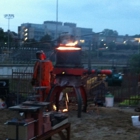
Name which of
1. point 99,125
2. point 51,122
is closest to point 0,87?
point 99,125

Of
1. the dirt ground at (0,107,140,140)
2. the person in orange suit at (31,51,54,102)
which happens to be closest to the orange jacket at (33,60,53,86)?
the person in orange suit at (31,51,54,102)

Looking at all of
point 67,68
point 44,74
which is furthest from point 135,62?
point 44,74

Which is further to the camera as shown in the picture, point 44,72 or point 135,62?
point 135,62

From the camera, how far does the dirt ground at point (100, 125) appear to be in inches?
419

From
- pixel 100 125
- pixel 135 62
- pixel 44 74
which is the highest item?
pixel 135 62

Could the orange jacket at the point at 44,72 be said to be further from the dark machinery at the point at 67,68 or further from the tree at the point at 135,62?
the tree at the point at 135,62

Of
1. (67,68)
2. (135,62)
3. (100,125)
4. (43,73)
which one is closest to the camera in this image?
(100,125)

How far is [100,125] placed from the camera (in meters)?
12.1

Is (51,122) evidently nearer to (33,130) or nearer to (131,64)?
(33,130)

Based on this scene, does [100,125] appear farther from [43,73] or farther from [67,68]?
[43,73]

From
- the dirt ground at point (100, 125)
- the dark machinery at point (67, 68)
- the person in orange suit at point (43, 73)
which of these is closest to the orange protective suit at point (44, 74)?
the person in orange suit at point (43, 73)

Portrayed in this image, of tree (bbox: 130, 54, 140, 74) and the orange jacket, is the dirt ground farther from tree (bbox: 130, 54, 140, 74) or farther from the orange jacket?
tree (bbox: 130, 54, 140, 74)

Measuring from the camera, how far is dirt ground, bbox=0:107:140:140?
10.7m

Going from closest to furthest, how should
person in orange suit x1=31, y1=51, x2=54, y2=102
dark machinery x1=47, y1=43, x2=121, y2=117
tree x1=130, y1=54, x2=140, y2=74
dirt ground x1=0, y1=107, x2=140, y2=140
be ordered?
1. dirt ground x1=0, y1=107, x2=140, y2=140
2. person in orange suit x1=31, y1=51, x2=54, y2=102
3. dark machinery x1=47, y1=43, x2=121, y2=117
4. tree x1=130, y1=54, x2=140, y2=74
